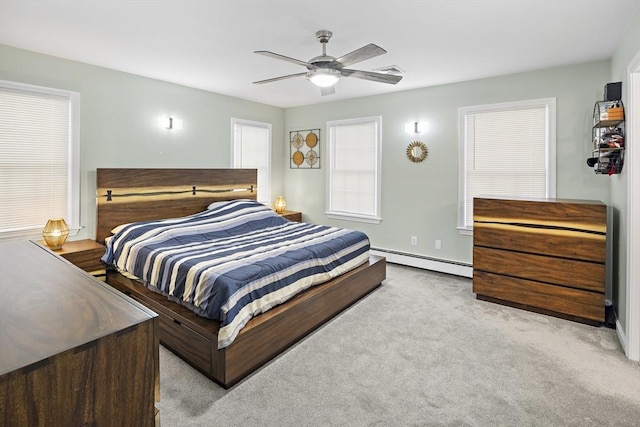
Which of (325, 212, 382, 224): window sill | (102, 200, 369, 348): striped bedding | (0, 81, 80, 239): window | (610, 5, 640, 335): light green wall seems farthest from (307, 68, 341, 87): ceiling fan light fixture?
(325, 212, 382, 224): window sill

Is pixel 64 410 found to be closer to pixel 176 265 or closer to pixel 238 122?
pixel 176 265

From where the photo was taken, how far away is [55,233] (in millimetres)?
3369

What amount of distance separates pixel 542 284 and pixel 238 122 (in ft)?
14.7

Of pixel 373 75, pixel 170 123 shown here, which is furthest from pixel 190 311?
pixel 170 123

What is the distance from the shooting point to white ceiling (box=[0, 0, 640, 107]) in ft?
8.15

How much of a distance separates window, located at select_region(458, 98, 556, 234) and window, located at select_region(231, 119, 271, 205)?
3083 millimetres

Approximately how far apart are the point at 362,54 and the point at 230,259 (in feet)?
6.14

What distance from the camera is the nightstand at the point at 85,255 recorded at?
131 inches

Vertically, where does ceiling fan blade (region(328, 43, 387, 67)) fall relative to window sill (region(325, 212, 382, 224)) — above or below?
above

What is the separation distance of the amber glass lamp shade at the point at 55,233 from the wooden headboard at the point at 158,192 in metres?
0.42

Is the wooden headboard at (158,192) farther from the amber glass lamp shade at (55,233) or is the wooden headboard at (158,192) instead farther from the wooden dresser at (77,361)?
the wooden dresser at (77,361)

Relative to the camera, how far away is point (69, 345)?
0.70 metres

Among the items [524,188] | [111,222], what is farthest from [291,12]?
[524,188]

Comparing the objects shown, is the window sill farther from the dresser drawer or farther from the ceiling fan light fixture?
the ceiling fan light fixture
